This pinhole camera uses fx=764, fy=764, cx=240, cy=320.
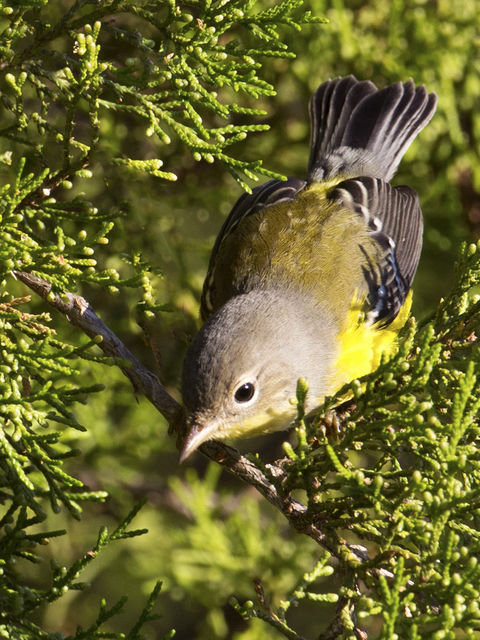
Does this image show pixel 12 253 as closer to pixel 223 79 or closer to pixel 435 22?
pixel 223 79

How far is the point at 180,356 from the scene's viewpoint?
4523 millimetres

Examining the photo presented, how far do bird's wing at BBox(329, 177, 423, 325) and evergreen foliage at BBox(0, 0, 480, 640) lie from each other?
15.0 inches

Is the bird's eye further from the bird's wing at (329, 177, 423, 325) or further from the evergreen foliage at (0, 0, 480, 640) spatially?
the bird's wing at (329, 177, 423, 325)

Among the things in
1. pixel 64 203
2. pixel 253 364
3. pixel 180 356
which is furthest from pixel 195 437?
pixel 180 356

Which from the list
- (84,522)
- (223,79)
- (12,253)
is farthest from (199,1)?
(84,522)

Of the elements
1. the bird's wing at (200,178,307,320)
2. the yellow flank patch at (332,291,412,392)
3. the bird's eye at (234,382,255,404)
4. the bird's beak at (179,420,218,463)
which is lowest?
the bird's beak at (179,420,218,463)

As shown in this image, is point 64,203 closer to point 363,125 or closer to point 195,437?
point 195,437

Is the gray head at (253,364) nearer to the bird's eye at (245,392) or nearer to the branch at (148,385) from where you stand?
the bird's eye at (245,392)

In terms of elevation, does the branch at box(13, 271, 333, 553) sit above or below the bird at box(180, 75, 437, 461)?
below

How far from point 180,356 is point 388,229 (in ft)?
4.63

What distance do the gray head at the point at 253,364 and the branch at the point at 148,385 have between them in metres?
0.13

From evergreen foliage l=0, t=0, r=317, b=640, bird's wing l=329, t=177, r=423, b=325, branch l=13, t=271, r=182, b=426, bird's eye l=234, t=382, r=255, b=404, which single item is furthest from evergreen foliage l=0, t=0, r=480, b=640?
bird's wing l=329, t=177, r=423, b=325

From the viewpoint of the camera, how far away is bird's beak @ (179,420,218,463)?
2945 mm

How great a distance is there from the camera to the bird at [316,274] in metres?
3.11
